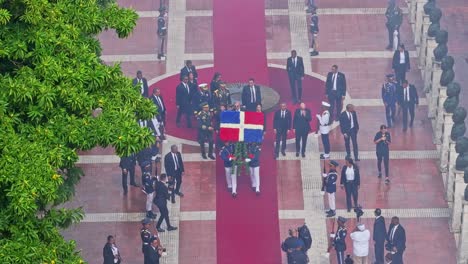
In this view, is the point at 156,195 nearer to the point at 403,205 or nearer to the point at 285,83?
the point at 403,205

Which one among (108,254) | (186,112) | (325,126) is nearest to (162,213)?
(108,254)

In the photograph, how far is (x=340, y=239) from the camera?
Answer: 122 feet

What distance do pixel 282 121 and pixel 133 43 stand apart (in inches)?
364

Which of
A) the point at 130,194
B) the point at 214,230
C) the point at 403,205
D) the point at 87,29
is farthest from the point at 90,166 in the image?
the point at 87,29

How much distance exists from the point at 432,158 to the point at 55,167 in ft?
59.0

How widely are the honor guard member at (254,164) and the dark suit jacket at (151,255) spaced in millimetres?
4737

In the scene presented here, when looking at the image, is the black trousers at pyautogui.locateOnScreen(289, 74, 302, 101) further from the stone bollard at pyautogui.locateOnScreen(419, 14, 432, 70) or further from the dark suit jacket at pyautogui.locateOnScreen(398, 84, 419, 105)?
the stone bollard at pyautogui.locateOnScreen(419, 14, 432, 70)

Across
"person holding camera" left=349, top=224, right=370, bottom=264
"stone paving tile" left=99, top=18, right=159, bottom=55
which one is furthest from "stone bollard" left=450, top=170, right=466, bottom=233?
"stone paving tile" left=99, top=18, right=159, bottom=55

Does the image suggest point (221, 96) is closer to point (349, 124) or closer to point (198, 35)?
point (349, 124)

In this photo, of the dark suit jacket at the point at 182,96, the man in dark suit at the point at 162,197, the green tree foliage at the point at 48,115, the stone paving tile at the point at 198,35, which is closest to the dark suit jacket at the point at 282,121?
the dark suit jacket at the point at 182,96

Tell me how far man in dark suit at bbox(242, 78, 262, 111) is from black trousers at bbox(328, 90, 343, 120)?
2.03m

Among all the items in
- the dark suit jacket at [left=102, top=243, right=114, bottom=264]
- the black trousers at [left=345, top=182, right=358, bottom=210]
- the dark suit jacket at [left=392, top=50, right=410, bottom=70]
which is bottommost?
the dark suit jacket at [left=102, top=243, right=114, bottom=264]

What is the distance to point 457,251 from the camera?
3869cm

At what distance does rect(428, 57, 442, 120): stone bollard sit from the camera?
4441cm
